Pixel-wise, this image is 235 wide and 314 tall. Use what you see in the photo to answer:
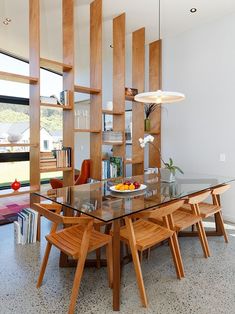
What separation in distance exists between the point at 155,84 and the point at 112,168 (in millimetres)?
1846

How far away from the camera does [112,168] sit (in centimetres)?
385

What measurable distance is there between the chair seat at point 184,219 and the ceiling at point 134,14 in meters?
2.81

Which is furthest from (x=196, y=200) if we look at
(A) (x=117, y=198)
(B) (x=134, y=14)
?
(B) (x=134, y=14)

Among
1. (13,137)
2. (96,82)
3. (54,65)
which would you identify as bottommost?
(13,137)

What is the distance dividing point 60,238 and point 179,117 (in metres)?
3.08

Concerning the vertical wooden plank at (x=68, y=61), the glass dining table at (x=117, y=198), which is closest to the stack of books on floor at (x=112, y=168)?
the vertical wooden plank at (x=68, y=61)

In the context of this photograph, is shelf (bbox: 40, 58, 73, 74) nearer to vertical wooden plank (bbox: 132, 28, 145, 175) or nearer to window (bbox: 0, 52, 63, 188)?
window (bbox: 0, 52, 63, 188)

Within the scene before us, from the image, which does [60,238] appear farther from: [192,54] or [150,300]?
[192,54]

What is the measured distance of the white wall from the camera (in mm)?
3686

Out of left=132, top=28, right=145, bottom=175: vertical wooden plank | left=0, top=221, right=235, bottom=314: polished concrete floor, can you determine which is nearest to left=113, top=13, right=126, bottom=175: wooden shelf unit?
left=132, top=28, right=145, bottom=175: vertical wooden plank

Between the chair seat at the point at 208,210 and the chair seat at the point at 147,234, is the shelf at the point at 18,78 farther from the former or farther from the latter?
the chair seat at the point at 208,210

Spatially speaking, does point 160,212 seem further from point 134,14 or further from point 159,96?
point 134,14

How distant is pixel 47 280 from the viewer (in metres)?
2.18

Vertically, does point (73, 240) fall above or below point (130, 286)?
above
